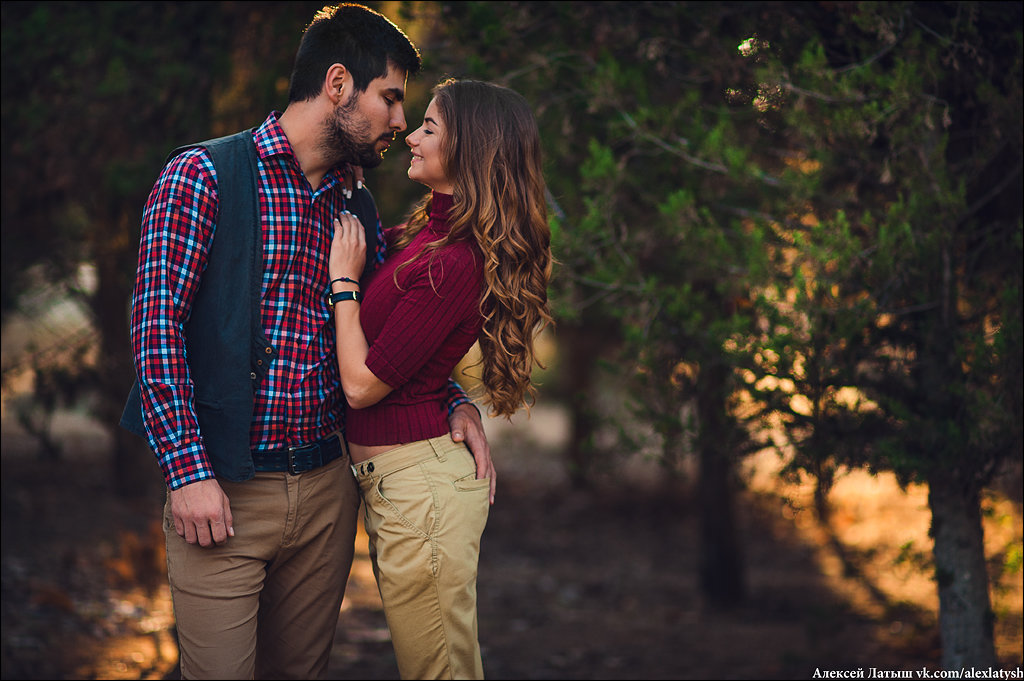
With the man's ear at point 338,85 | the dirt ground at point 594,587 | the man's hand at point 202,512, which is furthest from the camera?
the dirt ground at point 594,587

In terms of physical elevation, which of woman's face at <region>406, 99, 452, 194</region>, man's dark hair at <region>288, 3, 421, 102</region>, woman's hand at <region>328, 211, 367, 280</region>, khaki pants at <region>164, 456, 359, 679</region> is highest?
man's dark hair at <region>288, 3, 421, 102</region>

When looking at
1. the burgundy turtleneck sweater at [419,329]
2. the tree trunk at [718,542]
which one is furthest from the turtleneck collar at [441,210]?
the tree trunk at [718,542]

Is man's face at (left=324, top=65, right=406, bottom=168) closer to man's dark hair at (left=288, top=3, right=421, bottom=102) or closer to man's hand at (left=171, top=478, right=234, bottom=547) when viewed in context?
man's dark hair at (left=288, top=3, right=421, bottom=102)

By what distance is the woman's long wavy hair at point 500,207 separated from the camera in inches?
107

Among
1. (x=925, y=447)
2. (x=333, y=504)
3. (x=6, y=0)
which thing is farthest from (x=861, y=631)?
(x=6, y=0)

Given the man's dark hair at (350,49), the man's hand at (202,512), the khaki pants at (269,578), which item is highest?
the man's dark hair at (350,49)

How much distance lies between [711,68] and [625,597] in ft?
16.7

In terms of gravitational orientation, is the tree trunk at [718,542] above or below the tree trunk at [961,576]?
below

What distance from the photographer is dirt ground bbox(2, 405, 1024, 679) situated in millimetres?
5023

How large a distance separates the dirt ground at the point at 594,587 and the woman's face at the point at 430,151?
246 centimetres

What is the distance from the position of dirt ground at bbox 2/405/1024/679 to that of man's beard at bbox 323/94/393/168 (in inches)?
105

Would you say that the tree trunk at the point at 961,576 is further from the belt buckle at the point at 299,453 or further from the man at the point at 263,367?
the belt buckle at the point at 299,453

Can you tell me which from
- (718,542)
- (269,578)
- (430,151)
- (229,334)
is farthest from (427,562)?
(718,542)

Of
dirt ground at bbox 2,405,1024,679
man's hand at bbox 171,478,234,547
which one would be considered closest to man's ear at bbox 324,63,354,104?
man's hand at bbox 171,478,234,547
